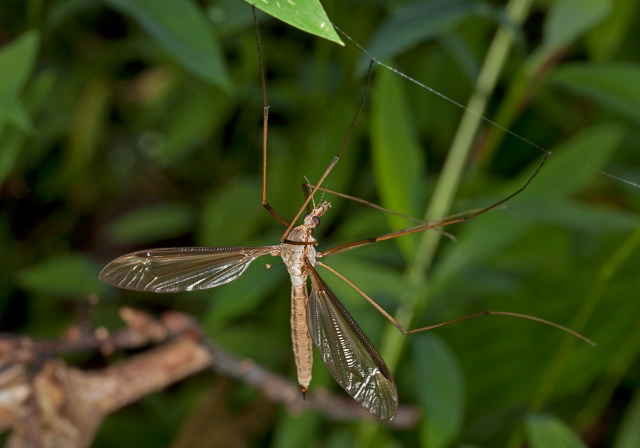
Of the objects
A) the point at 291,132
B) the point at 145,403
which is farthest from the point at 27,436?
the point at 291,132

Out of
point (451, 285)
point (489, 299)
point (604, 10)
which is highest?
point (604, 10)

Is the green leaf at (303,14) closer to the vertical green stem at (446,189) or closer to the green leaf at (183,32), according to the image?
the green leaf at (183,32)

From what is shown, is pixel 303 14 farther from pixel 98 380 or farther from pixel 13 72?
pixel 98 380

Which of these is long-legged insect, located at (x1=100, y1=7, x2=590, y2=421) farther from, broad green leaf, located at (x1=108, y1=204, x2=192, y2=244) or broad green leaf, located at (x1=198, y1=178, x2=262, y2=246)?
broad green leaf, located at (x1=108, y1=204, x2=192, y2=244)

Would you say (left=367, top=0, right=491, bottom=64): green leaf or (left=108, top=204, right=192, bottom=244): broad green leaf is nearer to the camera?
(left=367, top=0, right=491, bottom=64): green leaf

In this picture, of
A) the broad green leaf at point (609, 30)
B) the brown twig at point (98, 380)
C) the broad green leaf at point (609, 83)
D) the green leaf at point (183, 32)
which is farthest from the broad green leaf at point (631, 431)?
the green leaf at point (183, 32)

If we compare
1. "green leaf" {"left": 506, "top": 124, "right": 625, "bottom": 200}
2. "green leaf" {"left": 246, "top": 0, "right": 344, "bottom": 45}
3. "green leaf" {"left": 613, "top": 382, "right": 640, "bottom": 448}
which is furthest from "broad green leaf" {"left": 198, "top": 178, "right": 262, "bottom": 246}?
"green leaf" {"left": 246, "top": 0, "right": 344, "bottom": 45}

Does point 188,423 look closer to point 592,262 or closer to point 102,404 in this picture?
point 102,404

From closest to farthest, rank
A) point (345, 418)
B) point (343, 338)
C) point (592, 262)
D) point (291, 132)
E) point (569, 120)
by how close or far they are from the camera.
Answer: point (343, 338) → point (345, 418) → point (592, 262) → point (291, 132) → point (569, 120)
